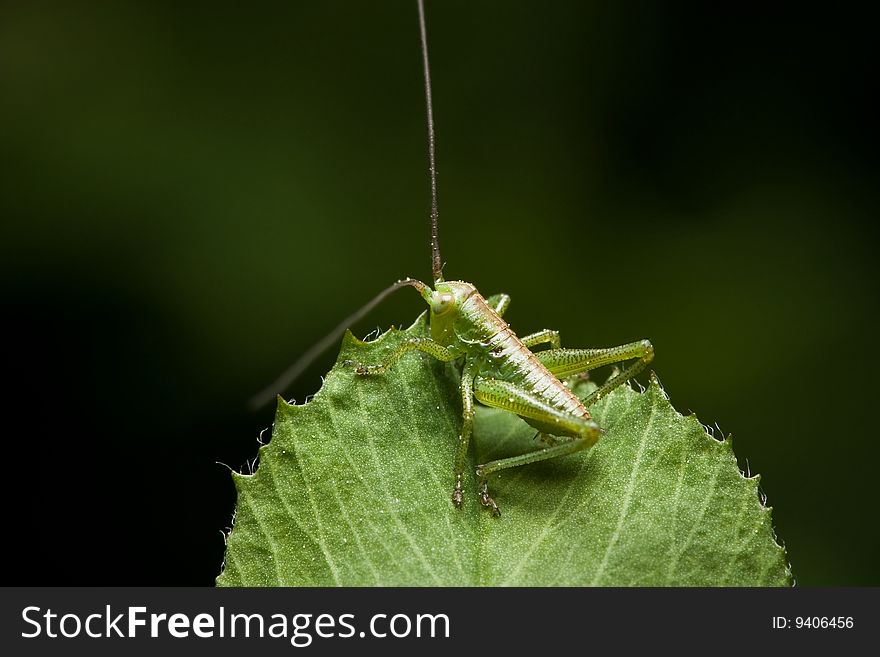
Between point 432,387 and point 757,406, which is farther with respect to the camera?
point 757,406

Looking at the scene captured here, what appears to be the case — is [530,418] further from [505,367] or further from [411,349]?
[411,349]

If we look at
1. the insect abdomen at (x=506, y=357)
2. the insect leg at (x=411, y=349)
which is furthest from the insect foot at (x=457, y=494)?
the insect abdomen at (x=506, y=357)

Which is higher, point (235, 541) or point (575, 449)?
point (575, 449)

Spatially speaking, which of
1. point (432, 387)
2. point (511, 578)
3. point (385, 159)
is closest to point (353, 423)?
point (432, 387)

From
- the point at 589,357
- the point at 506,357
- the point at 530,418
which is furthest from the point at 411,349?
the point at 589,357

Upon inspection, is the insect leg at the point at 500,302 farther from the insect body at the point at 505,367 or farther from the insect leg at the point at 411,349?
the insect leg at the point at 411,349
